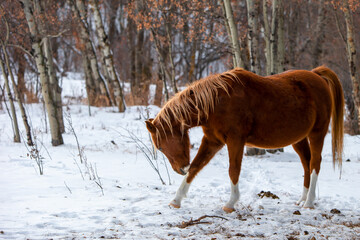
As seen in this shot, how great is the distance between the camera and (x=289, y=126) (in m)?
3.78

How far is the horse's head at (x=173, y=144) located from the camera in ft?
11.6

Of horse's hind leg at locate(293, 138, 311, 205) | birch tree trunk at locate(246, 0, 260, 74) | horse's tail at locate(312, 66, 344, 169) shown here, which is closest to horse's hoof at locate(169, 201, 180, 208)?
horse's hind leg at locate(293, 138, 311, 205)

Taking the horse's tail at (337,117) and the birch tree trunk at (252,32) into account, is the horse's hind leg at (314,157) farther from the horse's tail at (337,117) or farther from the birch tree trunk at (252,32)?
the birch tree trunk at (252,32)

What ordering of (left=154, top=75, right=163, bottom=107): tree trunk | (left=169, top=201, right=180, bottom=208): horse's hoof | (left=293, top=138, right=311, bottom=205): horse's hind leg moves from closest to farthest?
(left=169, top=201, right=180, bottom=208): horse's hoof, (left=293, top=138, right=311, bottom=205): horse's hind leg, (left=154, top=75, right=163, bottom=107): tree trunk

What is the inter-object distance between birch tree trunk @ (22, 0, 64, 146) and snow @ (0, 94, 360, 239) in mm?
1117

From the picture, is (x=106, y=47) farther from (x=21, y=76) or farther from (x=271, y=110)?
(x=271, y=110)

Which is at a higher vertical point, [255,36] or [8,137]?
[255,36]

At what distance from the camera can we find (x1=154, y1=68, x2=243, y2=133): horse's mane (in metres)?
3.53

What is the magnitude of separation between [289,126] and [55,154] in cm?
534

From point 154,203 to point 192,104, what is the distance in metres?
1.34

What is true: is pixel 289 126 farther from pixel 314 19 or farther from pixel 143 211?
pixel 314 19

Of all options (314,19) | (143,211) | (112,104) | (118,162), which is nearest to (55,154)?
(118,162)

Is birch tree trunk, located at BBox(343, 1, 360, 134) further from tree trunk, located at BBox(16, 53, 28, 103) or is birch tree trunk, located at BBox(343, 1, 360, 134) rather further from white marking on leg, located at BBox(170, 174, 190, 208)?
tree trunk, located at BBox(16, 53, 28, 103)

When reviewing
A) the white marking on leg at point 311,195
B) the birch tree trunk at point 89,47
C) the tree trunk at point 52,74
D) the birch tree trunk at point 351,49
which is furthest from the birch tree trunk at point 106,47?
A: the white marking on leg at point 311,195
